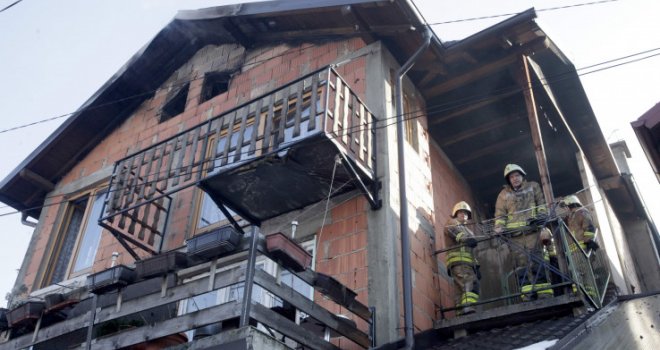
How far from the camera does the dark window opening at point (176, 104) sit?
13.0 meters

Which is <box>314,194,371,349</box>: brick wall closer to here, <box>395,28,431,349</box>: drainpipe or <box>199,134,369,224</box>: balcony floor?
<box>199,134,369,224</box>: balcony floor

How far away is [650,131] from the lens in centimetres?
787

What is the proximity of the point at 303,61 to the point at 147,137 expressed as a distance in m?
3.50

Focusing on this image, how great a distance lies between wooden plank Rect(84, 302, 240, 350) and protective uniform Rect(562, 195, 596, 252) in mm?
4517

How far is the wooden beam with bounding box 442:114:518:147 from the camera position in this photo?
11172 millimetres

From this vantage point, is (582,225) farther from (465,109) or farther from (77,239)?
(77,239)

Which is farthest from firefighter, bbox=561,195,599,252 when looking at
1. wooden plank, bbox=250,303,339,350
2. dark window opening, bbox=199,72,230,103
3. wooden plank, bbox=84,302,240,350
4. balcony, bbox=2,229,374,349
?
dark window opening, bbox=199,72,230,103

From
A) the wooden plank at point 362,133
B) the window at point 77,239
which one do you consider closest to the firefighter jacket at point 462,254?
the wooden plank at point 362,133

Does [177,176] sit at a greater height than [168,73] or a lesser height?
lesser

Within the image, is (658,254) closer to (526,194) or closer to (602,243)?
(602,243)

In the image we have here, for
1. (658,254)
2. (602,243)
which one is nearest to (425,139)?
(602,243)

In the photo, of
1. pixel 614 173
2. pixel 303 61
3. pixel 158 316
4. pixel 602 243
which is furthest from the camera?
pixel 614 173

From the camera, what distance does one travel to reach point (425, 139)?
417 inches

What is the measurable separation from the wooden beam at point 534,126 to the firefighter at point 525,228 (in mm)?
268
